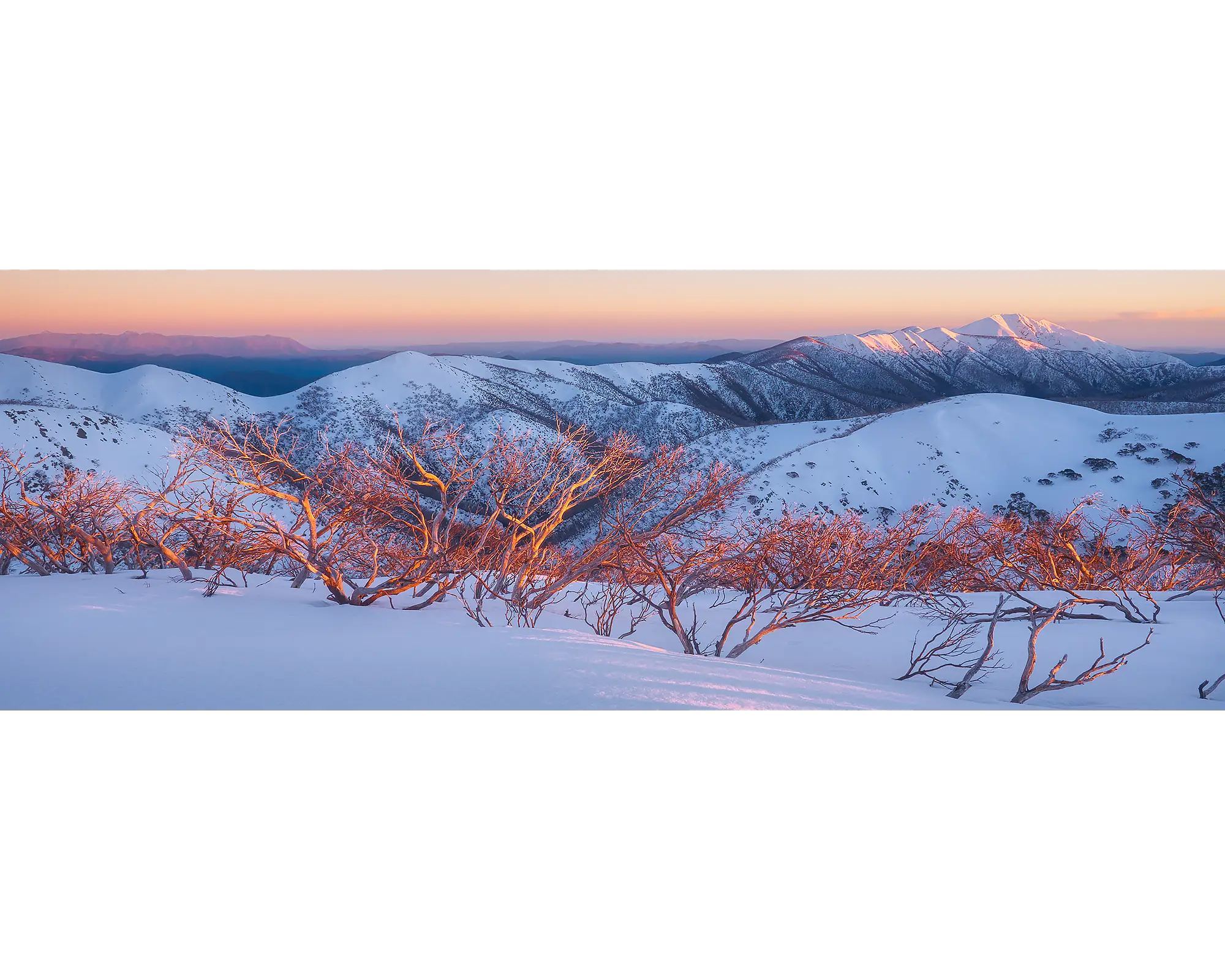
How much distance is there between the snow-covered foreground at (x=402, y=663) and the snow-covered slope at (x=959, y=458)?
1.37m

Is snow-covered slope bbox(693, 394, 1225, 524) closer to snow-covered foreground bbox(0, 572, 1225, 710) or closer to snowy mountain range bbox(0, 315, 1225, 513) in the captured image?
snowy mountain range bbox(0, 315, 1225, 513)

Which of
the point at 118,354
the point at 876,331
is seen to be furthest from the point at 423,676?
the point at 876,331

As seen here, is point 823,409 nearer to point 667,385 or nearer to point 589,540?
point 667,385

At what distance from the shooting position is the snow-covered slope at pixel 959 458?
5785 mm

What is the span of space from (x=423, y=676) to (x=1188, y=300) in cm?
581

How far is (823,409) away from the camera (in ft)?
19.5

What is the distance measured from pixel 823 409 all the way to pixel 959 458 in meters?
1.48

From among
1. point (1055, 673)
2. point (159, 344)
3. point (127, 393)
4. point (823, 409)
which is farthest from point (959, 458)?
point (127, 393)

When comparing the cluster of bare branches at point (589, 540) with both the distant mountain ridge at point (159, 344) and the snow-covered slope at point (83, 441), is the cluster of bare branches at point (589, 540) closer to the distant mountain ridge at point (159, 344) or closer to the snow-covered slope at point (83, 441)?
the snow-covered slope at point (83, 441)

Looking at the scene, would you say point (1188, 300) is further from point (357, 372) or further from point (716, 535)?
point (357, 372)

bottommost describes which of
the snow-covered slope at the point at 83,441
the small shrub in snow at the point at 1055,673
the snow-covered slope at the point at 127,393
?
the small shrub in snow at the point at 1055,673

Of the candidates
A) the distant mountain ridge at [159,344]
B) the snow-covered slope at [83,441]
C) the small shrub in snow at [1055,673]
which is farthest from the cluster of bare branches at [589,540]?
the distant mountain ridge at [159,344]

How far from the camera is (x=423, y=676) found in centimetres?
360

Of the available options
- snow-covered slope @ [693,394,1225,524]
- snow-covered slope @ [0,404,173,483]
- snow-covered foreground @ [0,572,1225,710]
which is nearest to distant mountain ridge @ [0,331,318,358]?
snow-covered slope @ [0,404,173,483]
